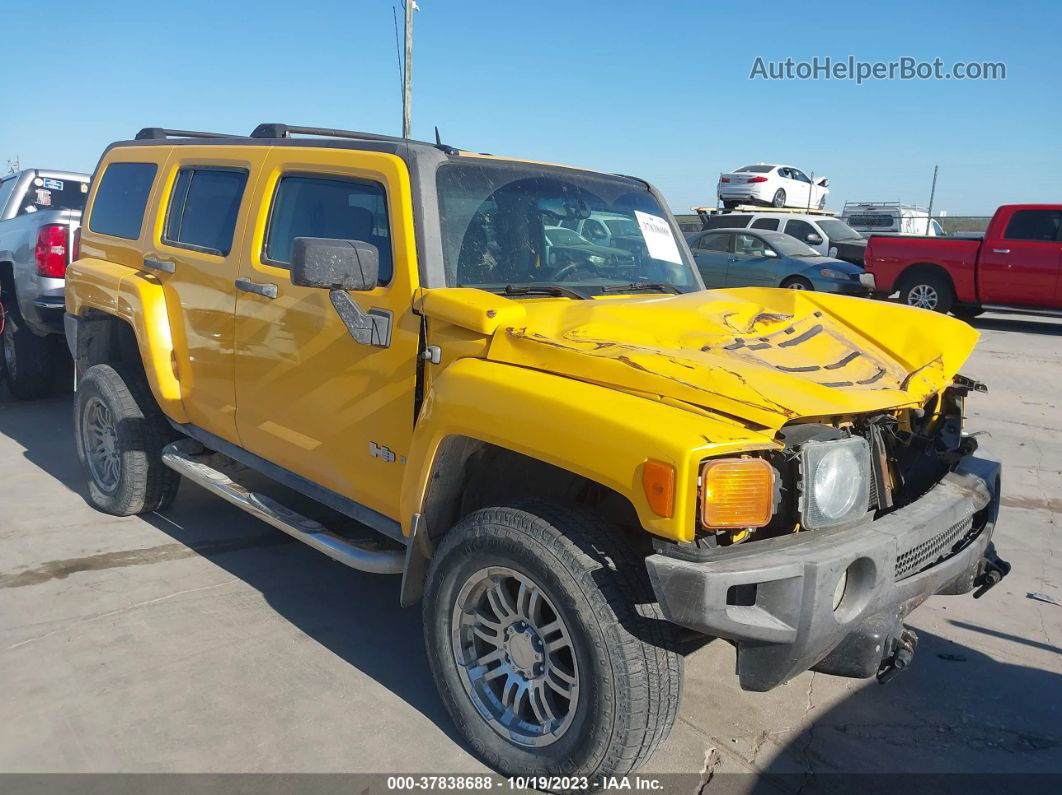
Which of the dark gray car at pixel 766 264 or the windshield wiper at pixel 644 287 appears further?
the dark gray car at pixel 766 264

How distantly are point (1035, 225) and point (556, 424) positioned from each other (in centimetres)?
1355

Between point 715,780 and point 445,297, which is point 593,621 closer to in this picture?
point 715,780

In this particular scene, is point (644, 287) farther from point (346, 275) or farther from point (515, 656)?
point (515, 656)

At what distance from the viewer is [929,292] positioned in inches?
560

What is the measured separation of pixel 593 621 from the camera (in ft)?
8.05

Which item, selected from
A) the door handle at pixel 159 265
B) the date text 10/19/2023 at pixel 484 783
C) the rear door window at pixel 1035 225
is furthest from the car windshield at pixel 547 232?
the rear door window at pixel 1035 225

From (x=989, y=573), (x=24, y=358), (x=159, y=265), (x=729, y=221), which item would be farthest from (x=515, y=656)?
(x=729, y=221)

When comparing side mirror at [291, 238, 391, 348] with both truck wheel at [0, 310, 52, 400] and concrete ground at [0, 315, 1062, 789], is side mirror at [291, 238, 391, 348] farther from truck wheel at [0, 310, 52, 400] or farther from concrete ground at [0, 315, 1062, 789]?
truck wheel at [0, 310, 52, 400]

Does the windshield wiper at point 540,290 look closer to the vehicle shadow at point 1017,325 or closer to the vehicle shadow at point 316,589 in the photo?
the vehicle shadow at point 316,589

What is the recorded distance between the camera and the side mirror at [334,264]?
296 centimetres

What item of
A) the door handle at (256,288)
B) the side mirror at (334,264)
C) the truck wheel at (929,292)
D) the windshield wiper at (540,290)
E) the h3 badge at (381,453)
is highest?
the side mirror at (334,264)

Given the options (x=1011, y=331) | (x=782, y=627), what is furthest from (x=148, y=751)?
(x=1011, y=331)

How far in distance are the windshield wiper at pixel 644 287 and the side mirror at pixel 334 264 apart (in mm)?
1011

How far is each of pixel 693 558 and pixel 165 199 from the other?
3.66 m
